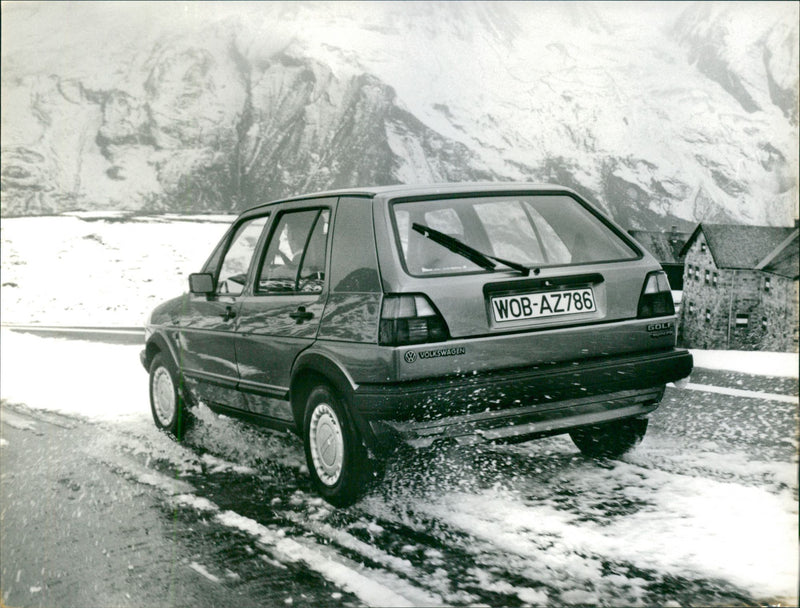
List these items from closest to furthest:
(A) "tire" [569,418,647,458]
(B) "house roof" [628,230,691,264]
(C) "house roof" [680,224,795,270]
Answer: (A) "tire" [569,418,647,458] → (C) "house roof" [680,224,795,270] → (B) "house roof" [628,230,691,264]

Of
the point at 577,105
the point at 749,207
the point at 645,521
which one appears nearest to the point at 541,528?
the point at 645,521

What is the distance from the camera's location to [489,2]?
11094cm

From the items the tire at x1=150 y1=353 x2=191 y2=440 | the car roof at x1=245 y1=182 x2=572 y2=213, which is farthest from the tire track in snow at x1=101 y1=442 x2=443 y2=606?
the car roof at x1=245 y1=182 x2=572 y2=213

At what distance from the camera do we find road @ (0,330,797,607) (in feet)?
11.1

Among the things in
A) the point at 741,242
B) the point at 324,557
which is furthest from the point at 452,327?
the point at 741,242

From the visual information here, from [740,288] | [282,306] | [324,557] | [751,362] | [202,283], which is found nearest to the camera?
[324,557]

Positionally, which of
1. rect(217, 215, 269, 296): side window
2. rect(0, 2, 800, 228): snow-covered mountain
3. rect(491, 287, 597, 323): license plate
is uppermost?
rect(0, 2, 800, 228): snow-covered mountain

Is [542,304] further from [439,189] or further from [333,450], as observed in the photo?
[333,450]

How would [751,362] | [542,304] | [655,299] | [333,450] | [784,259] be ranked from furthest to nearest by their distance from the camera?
[784,259]
[751,362]
[655,299]
[333,450]
[542,304]

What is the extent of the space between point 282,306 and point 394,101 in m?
107

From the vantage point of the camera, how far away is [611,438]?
208 inches

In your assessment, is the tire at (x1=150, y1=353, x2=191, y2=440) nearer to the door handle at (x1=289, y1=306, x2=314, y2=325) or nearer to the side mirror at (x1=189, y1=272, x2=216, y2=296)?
the side mirror at (x1=189, y1=272, x2=216, y2=296)

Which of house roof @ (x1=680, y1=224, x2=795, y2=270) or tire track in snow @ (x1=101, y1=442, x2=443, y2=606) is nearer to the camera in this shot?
tire track in snow @ (x1=101, y1=442, x2=443, y2=606)

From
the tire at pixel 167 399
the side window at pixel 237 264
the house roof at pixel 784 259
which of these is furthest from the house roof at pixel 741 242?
the side window at pixel 237 264
